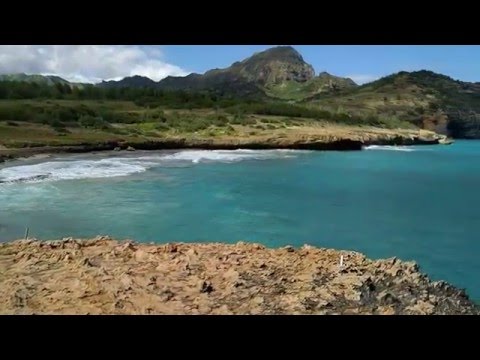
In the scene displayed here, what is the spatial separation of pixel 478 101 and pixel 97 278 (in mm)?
4557

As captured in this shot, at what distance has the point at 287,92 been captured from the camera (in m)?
7.35

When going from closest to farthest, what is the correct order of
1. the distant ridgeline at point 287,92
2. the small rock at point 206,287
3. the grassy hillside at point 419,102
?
1. the small rock at point 206,287
2. the distant ridgeline at point 287,92
3. the grassy hillside at point 419,102

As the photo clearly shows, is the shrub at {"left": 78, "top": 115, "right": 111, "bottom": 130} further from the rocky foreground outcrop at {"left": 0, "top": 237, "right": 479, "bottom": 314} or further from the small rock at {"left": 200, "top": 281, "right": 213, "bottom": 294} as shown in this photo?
the small rock at {"left": 200, "top": 281, "right": 213, "bottom": 294}

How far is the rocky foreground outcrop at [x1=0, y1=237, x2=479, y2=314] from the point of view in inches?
132

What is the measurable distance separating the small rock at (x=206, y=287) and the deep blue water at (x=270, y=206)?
994 millimetres

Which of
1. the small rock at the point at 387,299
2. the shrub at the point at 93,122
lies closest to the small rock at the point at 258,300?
the small rock at the point at 387,299

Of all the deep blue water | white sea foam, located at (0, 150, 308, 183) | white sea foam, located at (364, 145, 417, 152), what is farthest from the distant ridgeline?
the deep blue water

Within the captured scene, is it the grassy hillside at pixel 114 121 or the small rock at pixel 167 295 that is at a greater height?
the grassy hillside at pixel 114 121

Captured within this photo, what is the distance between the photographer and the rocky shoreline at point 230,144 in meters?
6.18

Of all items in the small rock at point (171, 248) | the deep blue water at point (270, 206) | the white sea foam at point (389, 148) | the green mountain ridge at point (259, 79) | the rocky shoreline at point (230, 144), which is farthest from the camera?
the white sea foam at point (389, 148)

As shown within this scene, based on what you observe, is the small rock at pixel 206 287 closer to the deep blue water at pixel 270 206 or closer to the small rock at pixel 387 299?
the deep blue water at pixel 270 206

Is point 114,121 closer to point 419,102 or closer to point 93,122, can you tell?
point 93,122

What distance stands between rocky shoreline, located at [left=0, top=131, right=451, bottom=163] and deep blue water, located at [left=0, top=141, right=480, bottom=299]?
17cm
